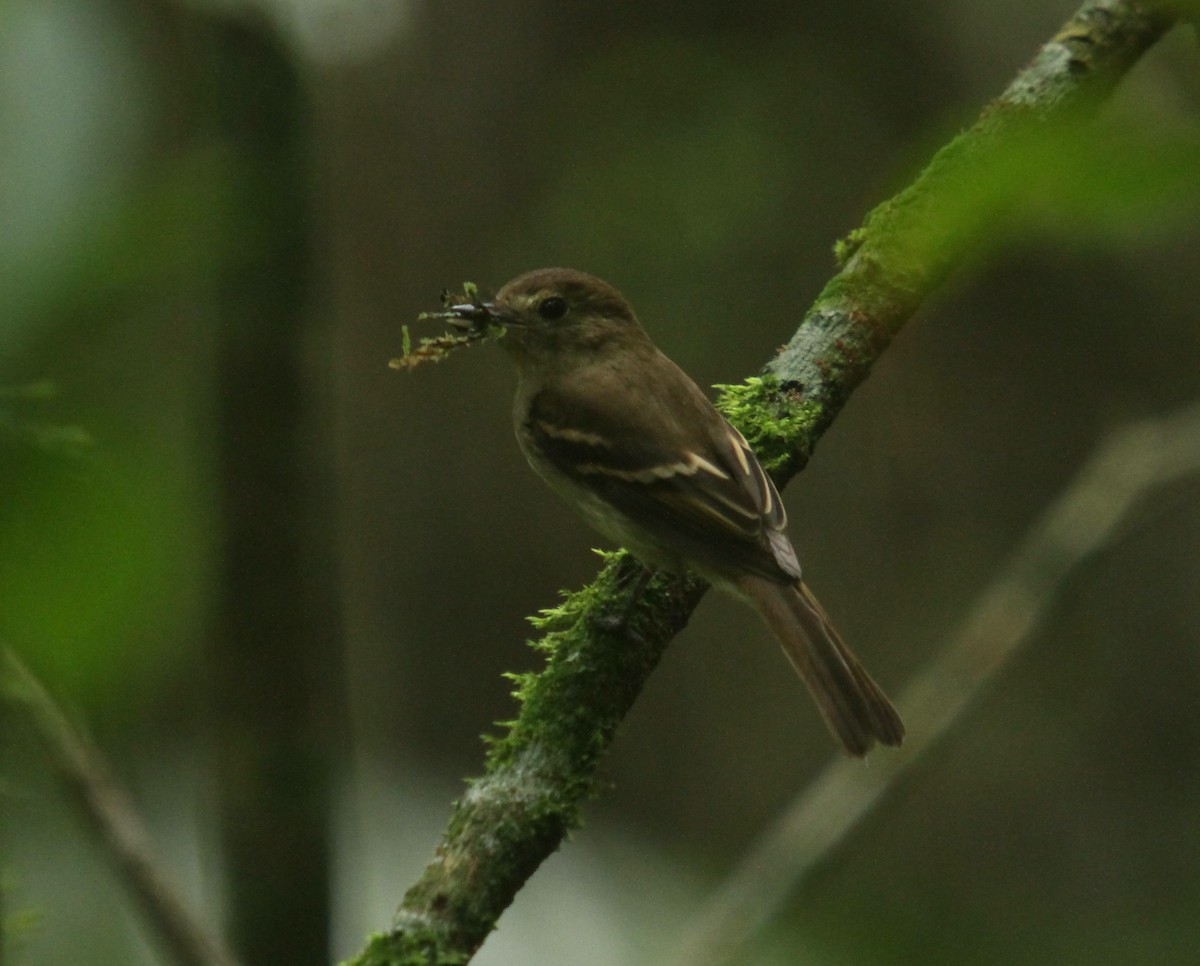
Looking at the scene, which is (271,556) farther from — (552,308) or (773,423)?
(552,308)

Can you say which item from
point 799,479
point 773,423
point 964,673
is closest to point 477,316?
point 773,423

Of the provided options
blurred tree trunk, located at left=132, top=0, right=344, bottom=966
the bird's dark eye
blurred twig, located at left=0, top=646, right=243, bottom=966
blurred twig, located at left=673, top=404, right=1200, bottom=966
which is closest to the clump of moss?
blurred twig, located at left=673, top=404, right=1200, bottom=966

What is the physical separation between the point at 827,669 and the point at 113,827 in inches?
76.5

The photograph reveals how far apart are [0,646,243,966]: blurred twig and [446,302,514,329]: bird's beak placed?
2.37 metres

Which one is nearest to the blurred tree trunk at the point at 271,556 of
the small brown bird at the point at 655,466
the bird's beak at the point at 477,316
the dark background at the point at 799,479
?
the small brown bird at the point at 655,466

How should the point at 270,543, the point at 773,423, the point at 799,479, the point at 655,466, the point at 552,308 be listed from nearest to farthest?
1. the point at 270,543
2. the point at 773,423
3. the point at 655,466
4. the point at 552,308
5. the point at 799,479

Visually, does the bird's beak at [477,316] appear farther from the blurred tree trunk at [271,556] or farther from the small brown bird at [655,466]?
the blurred tree trunk at [271,556]

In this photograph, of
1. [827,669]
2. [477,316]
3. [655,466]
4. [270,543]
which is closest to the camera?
[270,543]

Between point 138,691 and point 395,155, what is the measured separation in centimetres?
536

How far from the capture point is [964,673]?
3.02 metres

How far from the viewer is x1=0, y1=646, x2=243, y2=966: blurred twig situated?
163cm

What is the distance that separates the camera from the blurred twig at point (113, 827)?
163 cm

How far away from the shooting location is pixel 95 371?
2395mm

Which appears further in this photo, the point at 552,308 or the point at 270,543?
the point at 552,308
